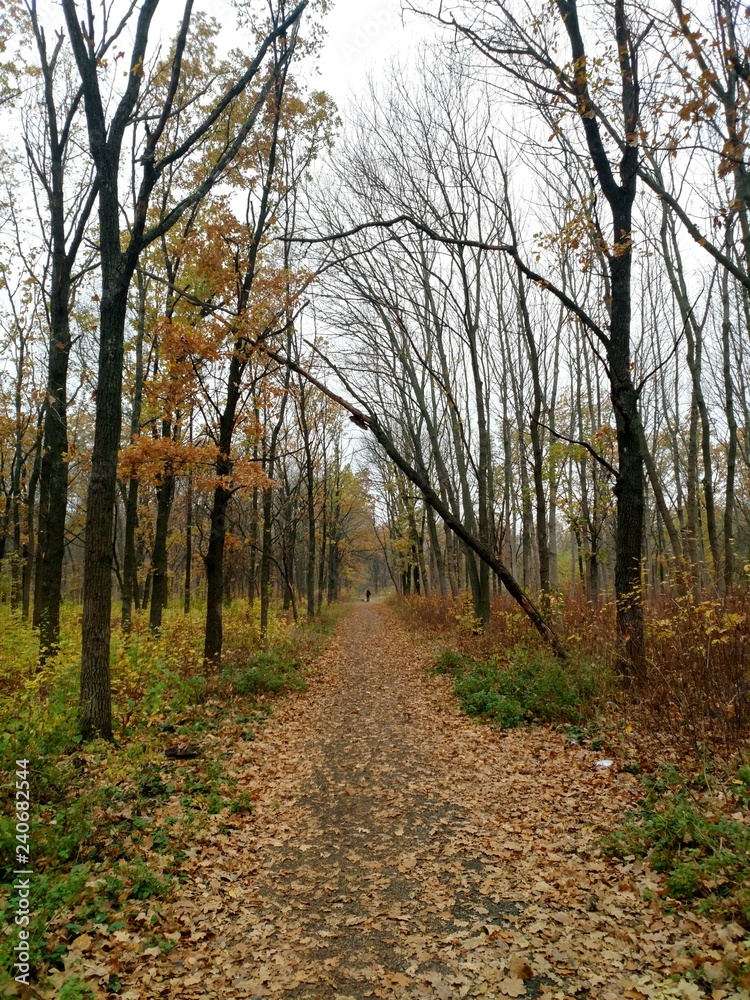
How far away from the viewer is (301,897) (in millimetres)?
3906

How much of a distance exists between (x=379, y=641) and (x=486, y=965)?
1611 centimetres

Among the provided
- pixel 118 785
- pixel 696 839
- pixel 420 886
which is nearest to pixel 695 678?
pixel 696 839

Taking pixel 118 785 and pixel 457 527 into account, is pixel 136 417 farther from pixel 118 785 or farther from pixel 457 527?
pixel 118 785

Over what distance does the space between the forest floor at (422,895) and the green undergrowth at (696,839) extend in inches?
5.2

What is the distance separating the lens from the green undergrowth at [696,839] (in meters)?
3.26

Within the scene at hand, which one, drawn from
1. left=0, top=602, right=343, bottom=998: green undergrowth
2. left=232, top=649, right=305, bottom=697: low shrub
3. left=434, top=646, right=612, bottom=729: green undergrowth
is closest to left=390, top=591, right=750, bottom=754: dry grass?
left=434, top=646, right=612, bottom=729: green undergrowth

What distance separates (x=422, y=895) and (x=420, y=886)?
0.39ft

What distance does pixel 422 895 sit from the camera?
12.5 feet

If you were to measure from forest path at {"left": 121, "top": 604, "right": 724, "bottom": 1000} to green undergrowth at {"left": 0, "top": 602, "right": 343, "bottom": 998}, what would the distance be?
0.31m

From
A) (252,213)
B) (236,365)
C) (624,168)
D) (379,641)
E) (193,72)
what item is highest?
(193,72)

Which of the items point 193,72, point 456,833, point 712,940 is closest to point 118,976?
point 456,833

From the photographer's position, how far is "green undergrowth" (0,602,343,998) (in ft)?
11.1

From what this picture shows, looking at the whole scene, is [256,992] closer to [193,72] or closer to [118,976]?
[118,976]

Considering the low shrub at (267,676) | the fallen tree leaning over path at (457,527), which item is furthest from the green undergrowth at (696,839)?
the low shrub at (267,676)
